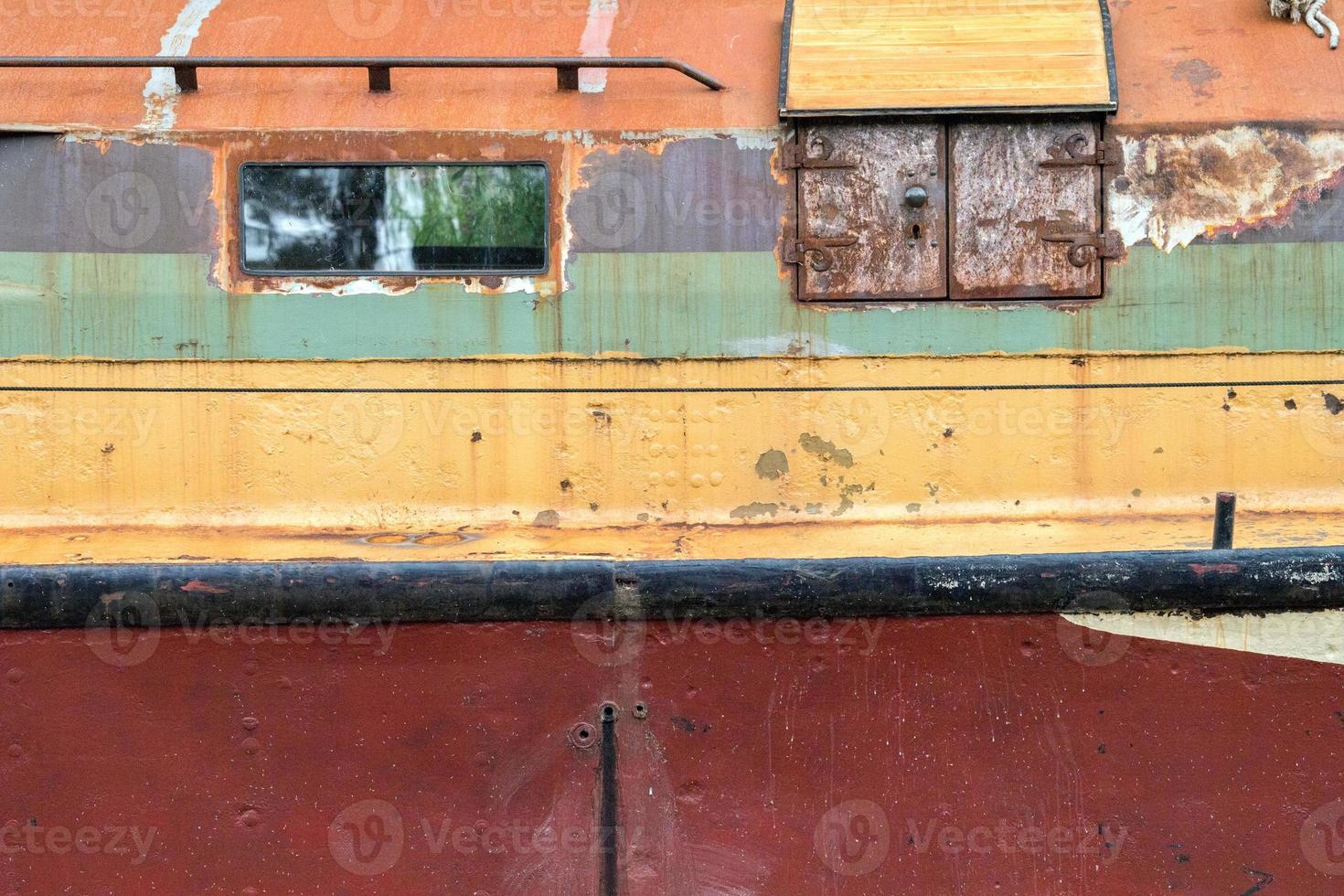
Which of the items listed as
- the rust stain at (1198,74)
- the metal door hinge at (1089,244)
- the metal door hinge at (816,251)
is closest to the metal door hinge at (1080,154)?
the metal door hinge at (1089,244)

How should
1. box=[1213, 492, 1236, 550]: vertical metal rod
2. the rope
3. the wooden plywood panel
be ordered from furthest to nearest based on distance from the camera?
the rope, the wooden plywood panel, box=[1213, 492, 1236, 550]: vertical metal rod

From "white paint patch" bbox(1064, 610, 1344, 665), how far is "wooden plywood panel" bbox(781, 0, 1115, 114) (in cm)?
118

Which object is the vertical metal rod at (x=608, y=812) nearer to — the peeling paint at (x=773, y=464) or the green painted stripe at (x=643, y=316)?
the peeling paint at (x=773, y=464)

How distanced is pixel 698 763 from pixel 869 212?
1.33m

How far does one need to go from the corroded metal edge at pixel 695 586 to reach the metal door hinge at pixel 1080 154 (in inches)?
36.8

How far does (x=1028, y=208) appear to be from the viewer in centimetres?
278

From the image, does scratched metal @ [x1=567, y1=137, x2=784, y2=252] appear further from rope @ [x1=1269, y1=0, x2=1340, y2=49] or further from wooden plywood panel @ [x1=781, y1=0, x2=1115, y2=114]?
rope @ [x1=1269, y1=0, x2=1340, y2=49]

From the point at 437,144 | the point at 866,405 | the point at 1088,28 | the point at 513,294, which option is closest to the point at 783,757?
the point at 866,405

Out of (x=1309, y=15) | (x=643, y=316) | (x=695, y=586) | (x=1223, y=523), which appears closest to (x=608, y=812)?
(x=695, y=586)

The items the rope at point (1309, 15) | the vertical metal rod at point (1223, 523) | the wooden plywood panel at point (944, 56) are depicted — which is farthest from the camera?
the rope at point (1309, 15)

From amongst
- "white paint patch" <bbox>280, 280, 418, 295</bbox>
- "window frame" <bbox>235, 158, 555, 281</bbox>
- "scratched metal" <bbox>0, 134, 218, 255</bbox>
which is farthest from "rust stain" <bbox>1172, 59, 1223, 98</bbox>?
"scratched metal" <bbox>0, 134, 218, 255</bbox>

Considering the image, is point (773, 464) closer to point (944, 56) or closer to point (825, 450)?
point (825, 450)

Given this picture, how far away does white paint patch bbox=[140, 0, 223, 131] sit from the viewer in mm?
2848

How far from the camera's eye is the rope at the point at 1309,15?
2.89 m
